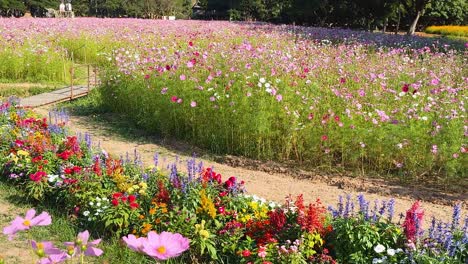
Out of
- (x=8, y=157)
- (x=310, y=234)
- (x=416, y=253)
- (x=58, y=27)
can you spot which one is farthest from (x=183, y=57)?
(x=58, y=27)

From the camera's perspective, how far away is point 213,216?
3398mm

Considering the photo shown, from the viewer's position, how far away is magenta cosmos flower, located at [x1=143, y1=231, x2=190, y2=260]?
111 centimetres

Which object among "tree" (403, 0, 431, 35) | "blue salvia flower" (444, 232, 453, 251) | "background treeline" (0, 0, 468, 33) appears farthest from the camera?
"background treeline" (0, 0, 468, 33)

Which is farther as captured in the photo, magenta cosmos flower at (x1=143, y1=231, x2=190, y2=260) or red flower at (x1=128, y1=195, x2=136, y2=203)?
red flower at (x1=128, y1=195, x2=136, y2=203)

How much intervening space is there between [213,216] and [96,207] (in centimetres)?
105

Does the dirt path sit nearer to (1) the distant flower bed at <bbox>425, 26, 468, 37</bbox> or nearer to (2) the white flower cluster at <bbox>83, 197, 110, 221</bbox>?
(2) the white flower cluster at <bbox>83, 197, 110, 221</bbox>

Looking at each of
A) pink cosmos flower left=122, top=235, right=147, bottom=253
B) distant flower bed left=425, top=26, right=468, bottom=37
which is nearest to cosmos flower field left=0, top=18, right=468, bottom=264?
pink cosmos flower left=122, top=235, right=147, bottom=253

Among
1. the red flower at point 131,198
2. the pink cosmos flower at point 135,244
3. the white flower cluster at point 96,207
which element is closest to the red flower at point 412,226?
the red flower at point 131,198

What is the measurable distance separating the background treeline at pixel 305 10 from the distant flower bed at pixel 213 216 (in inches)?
855

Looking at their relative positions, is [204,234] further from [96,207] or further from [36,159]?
[36,159]

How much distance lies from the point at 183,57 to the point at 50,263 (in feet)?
21.9

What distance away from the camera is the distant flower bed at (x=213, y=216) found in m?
2.88

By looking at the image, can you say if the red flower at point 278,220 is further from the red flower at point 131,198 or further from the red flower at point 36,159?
the red flower at point 36,159

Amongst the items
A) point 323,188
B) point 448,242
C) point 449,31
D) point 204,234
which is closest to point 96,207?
point 204,234
